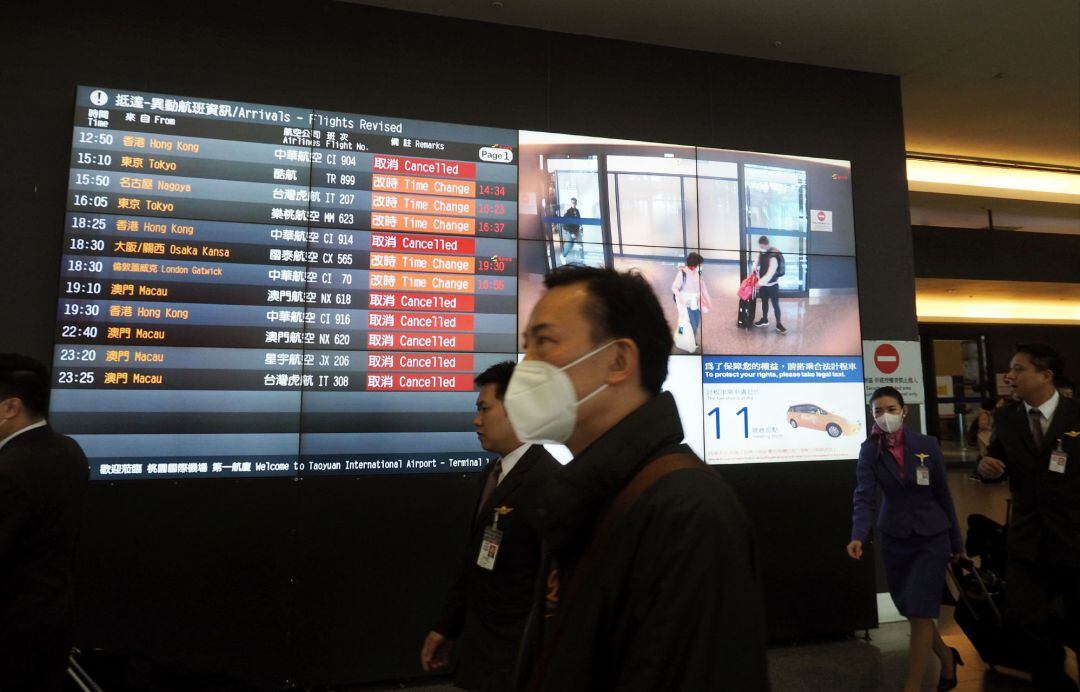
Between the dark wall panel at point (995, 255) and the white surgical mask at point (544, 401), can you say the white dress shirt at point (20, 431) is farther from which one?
the dark wall panel at point (995, 255)

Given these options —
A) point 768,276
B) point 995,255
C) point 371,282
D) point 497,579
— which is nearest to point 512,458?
point 497,579

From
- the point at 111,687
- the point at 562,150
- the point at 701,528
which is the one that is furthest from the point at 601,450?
the point at 562,150

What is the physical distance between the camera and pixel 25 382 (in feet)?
7.54

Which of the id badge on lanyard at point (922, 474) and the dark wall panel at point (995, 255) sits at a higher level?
the dark wall panel at point (995, 255)

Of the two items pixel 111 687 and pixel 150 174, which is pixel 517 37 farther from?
pixel 111 687

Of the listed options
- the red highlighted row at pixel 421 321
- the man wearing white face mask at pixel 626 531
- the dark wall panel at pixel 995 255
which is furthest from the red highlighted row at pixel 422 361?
the dark wall panel at pixel 995 255

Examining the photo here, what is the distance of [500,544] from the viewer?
1.99 meters

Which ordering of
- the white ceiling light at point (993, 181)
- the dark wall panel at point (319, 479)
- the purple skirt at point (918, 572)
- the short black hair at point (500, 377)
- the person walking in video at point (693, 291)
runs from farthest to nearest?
the white ceiling light at point (993, 181) → the person walking in video at point (693, 291) → the dark wall panel at point (319, 479) → the purple skirt at point (918, 572) → the short black hair at point (500, 377)

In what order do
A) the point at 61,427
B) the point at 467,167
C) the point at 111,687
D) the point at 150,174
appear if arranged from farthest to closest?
the point at 467,167 < the point at 150,174 < the point at 61,427 < the point at 111,687

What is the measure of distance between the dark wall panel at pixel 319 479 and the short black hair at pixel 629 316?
109 inches

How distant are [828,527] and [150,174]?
453cm

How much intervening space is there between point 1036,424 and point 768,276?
1685 millimetres

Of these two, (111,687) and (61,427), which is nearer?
(111,687)

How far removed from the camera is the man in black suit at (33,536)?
2.04 metres
